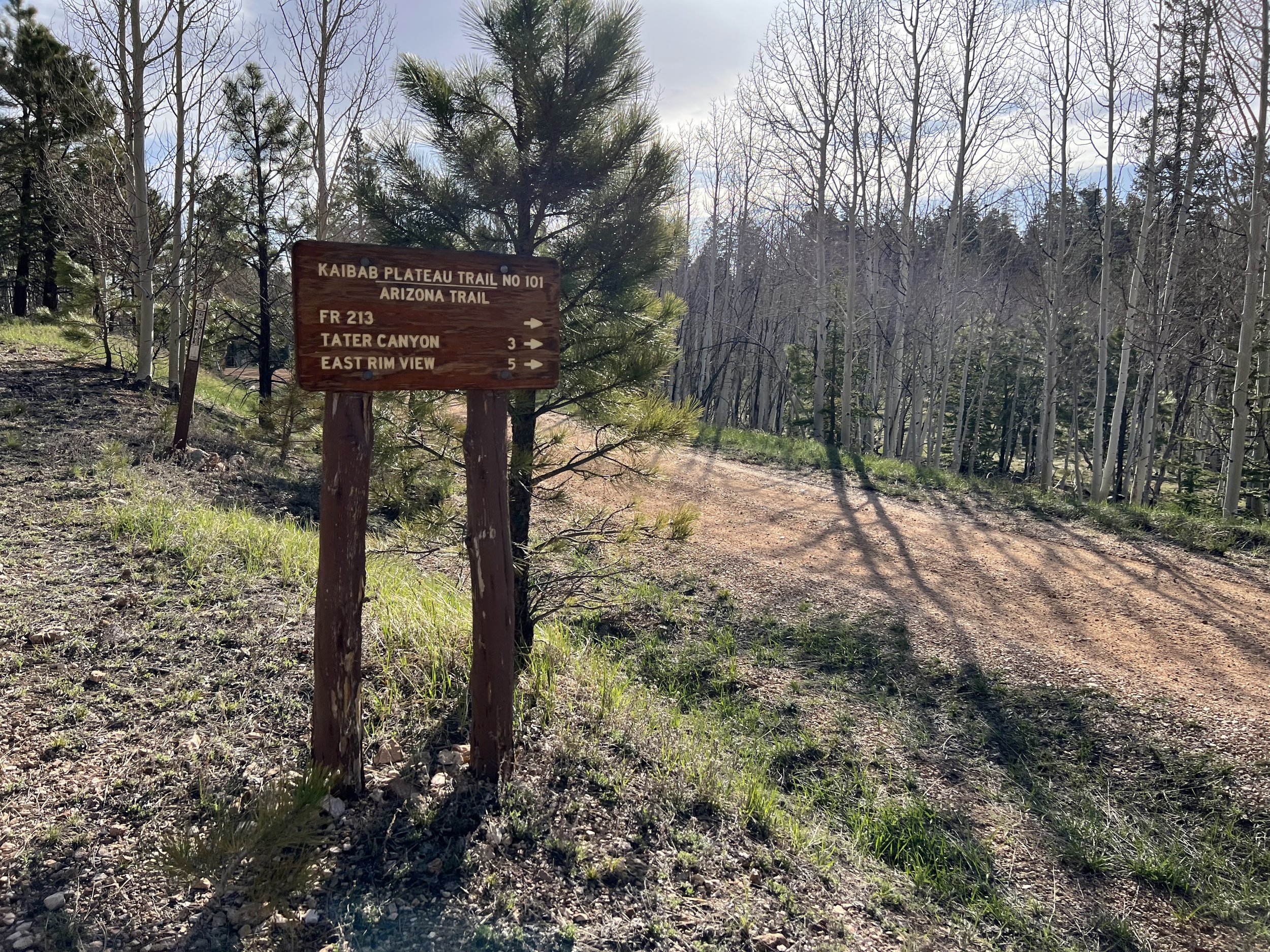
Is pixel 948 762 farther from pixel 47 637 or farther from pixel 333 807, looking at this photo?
pixel 47 637

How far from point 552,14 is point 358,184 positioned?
1.52 m

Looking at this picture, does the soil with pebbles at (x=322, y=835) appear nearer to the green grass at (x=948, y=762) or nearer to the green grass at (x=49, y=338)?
the green grass at (x=948, y=762)

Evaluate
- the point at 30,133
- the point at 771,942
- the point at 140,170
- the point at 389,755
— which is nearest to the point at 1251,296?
the point at 771,942

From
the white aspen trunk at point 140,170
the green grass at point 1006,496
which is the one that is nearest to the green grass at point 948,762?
the green grass at point 1006,496

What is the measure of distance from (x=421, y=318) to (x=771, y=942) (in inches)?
112

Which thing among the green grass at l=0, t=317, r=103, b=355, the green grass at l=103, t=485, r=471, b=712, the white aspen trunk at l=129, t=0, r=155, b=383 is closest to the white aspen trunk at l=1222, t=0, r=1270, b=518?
the green grass at l=103, t=485, r=471, b=712

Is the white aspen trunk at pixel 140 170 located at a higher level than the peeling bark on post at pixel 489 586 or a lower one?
higher

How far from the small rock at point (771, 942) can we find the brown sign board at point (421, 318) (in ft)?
8.07

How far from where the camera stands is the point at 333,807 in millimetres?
3115

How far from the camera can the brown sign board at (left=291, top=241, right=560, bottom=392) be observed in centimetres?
293

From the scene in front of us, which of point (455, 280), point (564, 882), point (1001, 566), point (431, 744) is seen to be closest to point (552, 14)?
point (455, 280)

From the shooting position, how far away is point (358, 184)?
14.0 ft

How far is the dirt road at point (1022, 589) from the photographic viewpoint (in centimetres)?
549

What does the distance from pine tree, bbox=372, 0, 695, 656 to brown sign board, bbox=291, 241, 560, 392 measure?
1175mm
